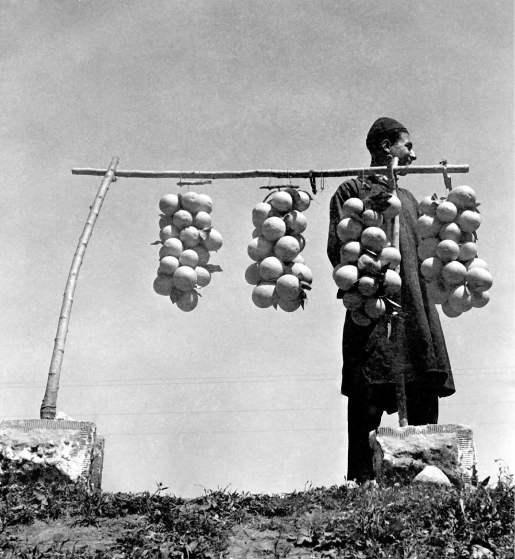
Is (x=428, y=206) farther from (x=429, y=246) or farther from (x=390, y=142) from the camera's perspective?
(x=390, y=142)

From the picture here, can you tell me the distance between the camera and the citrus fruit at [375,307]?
6184mm

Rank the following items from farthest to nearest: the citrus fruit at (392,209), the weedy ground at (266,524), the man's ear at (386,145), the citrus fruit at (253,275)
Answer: the man's ear at (386,145)
the citrus fruit at (253,275)
the citrus fruit at (392,209)
the weedy ground at (266,524)

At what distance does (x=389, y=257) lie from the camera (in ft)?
20.7

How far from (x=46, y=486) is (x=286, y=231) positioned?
2.68 m

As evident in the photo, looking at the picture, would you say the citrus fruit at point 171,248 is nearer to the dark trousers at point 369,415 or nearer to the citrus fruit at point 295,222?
the citrus fruit at point 295,222

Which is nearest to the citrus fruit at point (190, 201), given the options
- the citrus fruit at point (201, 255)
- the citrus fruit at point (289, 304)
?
the citrus fruit at point (201, 255)

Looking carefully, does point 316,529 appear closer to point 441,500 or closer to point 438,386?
point 441,500

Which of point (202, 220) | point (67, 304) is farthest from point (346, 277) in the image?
point (67, 304)

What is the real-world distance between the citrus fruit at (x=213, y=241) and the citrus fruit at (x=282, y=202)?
55cm

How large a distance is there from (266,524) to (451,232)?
105 inches

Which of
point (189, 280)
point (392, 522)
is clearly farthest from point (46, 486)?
point (392, 522)

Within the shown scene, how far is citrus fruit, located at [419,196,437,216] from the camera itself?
22.0 feet

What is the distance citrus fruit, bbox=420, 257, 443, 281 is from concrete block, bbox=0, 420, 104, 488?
2.80 meters

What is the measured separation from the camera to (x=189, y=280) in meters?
6.72
